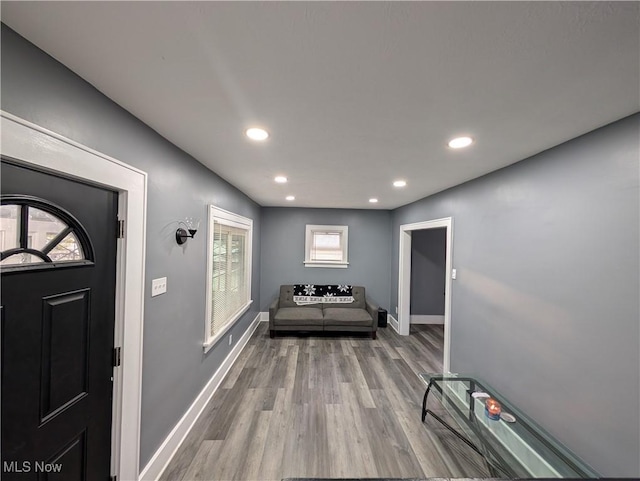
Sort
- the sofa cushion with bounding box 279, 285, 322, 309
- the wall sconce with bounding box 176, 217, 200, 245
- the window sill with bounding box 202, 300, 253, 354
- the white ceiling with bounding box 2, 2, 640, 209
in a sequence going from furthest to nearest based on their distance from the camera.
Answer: the sofa cushion with bounding box 279, 285, 322, 309
the window sill with bounding box 202, 300, 253, 354
the wall sconce with bounding box 176, 217, 200, 245
the white ceiling with bounding box 2, 2, 640, 209

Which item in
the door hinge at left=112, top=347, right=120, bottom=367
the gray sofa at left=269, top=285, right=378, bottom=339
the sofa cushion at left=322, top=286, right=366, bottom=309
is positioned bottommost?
the gray sofa at left=269, top=285, right=378, bottom=339

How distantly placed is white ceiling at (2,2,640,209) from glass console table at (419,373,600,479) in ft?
6.41

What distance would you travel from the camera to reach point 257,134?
5.17 feet

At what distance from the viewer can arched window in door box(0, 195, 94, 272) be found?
886 millimetres

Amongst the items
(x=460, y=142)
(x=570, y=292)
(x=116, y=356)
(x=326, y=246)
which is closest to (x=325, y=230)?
(x=326, y=246)

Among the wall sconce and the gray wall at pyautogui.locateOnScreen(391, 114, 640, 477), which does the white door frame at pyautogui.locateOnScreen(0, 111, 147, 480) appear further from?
the gray wall at pyautogui.locateOnScreen(391, 114, 640, 477)

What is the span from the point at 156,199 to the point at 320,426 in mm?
2336

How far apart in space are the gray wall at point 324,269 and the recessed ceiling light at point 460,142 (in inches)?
141

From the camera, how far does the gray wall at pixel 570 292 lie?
1269 mm

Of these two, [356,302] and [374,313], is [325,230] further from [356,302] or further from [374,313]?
[374,313]

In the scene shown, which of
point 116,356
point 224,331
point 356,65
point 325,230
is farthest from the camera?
point 325,230

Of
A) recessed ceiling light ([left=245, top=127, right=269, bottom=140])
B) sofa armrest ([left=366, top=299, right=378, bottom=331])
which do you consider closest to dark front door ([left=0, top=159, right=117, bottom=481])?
recessed ceiling light ([left=245, top=127, right=269, bottom=140])

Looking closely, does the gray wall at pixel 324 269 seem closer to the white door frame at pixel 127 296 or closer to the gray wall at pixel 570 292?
the gray wall at pixel 570 292

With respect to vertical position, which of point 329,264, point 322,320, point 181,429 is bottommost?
point 181,429
